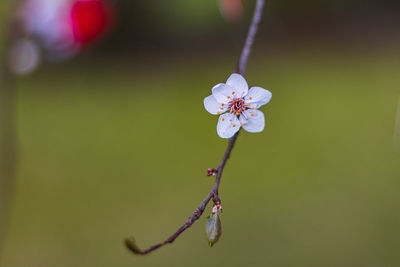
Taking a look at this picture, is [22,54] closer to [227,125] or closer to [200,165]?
[200,165]

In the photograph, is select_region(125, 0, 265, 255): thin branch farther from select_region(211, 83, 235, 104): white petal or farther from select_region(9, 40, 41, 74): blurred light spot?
select_region(9, 40, 41, 74): blurred light spot

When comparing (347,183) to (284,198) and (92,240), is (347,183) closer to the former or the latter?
(284,198)

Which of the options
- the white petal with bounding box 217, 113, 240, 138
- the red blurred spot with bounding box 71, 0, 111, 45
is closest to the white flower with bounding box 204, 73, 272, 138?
the white petal with bounding box 217, 113, 240, 138

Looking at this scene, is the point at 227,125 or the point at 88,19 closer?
the point at 227,125

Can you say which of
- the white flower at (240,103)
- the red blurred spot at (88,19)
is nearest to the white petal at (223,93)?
the white flower at (240,103)

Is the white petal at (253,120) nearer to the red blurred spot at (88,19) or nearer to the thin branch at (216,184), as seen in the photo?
the thin branch at (216,184)

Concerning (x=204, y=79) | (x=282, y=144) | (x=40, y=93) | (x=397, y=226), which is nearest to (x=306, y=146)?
(x=282, y=144)

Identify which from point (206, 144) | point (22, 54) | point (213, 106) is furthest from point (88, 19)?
point (213, 106)
